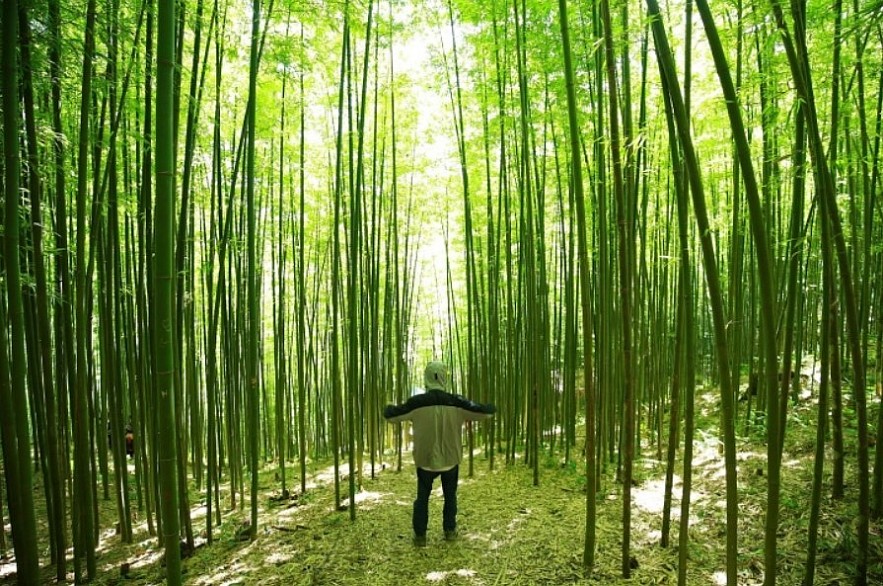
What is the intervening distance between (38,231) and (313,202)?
458 centimetres

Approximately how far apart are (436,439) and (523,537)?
814 millimetres

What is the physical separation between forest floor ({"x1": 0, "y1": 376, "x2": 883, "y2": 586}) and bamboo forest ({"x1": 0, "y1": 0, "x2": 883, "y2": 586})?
0.9 inches

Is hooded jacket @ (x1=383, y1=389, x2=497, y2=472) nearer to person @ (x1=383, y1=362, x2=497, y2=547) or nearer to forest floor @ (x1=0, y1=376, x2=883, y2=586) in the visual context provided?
person @ (x1=383, y1=362, x2=497, y2=547)

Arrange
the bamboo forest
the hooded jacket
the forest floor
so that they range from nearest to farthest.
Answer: the bamboo forest, the forest floor, the hooded jacket

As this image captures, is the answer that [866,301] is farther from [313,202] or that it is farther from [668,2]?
[313,202]

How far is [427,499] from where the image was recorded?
10.6 feet

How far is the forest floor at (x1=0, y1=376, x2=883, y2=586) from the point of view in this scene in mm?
2658

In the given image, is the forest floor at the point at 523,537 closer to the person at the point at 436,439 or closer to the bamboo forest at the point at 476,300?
the bamboo forest at the point at 476,300

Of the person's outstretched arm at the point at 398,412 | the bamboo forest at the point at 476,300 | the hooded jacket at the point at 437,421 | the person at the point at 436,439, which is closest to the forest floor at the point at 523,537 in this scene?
the bamboo forest at the point at 476,300

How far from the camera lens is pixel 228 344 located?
4551 mm

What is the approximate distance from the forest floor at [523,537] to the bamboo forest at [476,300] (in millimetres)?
22

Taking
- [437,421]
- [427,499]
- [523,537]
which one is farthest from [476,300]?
[523,537]

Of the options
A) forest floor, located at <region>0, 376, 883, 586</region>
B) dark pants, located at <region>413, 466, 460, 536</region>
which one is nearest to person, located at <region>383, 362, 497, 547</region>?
dark pants, located at <region>413, 466, 460, 536</region>

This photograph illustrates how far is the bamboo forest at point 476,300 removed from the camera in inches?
80.3
